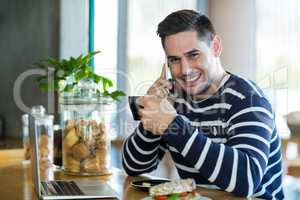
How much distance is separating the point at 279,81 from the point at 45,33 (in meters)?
1.74

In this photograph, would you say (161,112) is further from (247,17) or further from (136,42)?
(247,17)

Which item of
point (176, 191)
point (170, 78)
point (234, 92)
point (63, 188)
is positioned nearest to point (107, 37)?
point (170, 78)

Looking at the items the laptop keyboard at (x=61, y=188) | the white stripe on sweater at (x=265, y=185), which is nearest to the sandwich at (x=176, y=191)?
the laptop keyboard at (x=61, y=188)

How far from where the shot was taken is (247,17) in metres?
4.08

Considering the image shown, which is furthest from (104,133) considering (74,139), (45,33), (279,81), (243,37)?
(243,37)

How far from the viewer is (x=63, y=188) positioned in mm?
1267

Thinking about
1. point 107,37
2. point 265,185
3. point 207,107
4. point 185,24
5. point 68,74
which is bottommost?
point 265,185

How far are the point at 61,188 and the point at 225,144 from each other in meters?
0.44

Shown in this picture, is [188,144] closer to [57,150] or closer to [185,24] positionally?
[185,24]

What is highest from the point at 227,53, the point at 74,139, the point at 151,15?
the point at 151,15

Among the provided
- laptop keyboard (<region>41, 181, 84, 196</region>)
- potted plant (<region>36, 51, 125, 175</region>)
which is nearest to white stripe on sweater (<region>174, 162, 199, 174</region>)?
potted plant (<region>36, 51, 125, 175</region>)

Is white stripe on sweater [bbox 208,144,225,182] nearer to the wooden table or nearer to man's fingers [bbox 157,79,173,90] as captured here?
the wooden table

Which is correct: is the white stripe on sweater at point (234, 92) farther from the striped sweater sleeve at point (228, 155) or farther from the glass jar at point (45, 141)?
the glass jar at point (45, 141)

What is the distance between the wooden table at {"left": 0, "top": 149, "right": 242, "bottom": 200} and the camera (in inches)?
48.0
